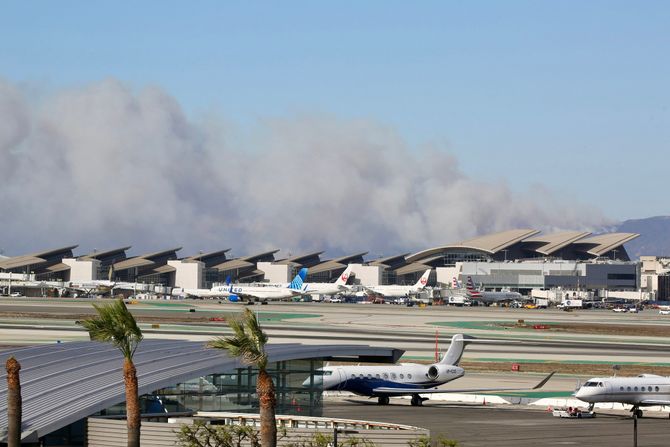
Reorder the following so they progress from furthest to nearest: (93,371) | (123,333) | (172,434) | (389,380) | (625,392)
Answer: (389,380) → (625,392) → (93,371) → (172,434) → (123,333)

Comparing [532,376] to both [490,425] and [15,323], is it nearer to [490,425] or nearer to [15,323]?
[490,425]

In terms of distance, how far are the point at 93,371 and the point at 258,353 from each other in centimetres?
1778

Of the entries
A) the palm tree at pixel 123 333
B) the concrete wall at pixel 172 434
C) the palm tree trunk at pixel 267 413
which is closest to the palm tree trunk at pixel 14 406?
the palm tree at pixel 123 333

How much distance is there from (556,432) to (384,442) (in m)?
21.3

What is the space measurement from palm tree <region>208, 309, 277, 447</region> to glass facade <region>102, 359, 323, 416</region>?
1326cm

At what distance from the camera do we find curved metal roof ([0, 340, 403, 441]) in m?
41.2

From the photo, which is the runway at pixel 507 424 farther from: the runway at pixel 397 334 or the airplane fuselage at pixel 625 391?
the runway at pixel 397 334

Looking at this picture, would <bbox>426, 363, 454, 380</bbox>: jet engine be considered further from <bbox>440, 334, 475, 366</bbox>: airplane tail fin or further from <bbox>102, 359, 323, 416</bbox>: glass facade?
<bbox>102, 359, 323, 416</bbox>: glass facade

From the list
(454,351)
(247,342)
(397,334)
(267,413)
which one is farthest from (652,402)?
(397,334)

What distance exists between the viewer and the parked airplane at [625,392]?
69.4 m

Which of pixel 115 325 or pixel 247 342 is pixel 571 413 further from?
pixel 247 342

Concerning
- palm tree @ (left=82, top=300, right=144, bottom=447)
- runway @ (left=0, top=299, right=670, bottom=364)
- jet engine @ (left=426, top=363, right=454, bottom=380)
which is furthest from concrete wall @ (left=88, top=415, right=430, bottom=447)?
runway @ (left=0, top=299, right=670, bottom=364)

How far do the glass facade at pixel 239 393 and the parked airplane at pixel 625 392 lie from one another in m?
21.8

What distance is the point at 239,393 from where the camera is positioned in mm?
49188
